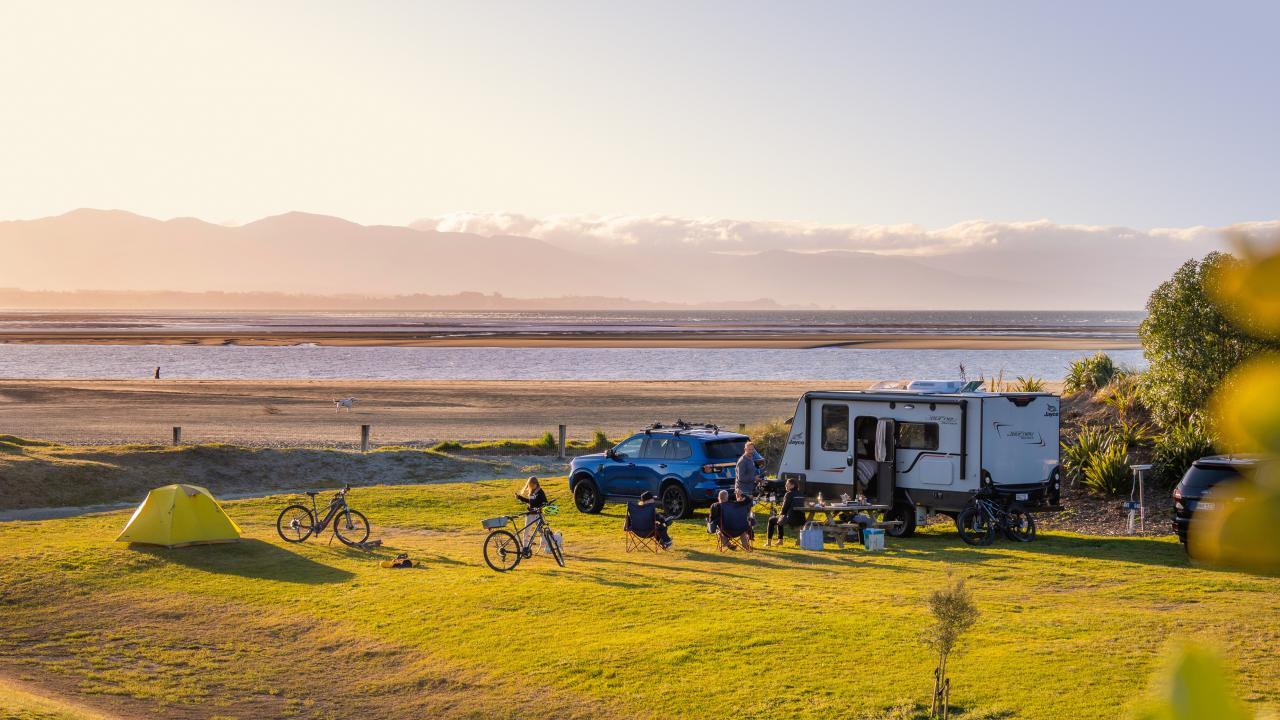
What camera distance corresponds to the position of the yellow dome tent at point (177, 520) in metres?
20.2

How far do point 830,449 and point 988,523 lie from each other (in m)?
3.78

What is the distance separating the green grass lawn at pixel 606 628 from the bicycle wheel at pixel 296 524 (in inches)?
14.8

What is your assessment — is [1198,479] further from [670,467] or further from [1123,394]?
[1123,394]

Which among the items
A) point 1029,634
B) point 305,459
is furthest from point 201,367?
point 1029,634

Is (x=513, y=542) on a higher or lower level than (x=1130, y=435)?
lower

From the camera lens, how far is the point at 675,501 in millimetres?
24688

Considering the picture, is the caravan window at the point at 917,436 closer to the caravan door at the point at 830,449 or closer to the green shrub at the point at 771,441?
the caravan door at the point at 830,449

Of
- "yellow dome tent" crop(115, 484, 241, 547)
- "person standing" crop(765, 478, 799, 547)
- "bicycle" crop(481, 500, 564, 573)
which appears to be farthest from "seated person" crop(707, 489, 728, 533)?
"yellow dome tent" crop(115, 484, 241, 547)

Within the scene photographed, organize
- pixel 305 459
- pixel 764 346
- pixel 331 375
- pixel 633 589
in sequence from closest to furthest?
pixel 633 589, pixel 305 459, pixel 331 375, pixel 764 346

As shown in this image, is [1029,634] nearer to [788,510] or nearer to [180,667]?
[788,510]

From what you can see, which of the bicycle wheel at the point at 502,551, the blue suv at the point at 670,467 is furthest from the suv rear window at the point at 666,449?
the bicycle wheel at the point at 502,551

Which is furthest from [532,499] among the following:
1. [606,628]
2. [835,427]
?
[835,427]

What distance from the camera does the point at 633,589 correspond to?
17.0 metres

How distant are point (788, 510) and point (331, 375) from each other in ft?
195
